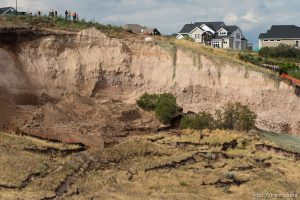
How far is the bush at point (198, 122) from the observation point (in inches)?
1063

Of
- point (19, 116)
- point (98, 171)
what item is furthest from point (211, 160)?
point (19, 116)

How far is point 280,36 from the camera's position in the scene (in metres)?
73.6

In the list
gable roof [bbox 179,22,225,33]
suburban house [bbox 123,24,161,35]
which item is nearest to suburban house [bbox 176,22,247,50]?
gable roof [bbox 179,22,225,33]

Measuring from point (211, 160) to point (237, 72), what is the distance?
1085cm

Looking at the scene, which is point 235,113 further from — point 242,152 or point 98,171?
point 98,171

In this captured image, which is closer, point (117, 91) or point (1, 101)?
point (1, 101)

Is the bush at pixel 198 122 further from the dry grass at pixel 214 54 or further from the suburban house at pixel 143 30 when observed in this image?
the suburban house at pixel 143 30

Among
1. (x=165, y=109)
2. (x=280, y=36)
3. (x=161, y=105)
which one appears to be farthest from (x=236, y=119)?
(x=280, y=36)

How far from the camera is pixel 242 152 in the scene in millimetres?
24453

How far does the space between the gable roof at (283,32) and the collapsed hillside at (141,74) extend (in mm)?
42041

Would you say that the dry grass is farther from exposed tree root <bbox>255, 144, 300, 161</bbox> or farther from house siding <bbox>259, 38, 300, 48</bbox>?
house siding <bbox>259, 38, 300, 48</bbox>

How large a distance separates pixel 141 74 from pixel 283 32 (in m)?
46.3

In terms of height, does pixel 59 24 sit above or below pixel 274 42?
above

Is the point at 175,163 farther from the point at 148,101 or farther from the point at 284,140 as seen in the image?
the point at 284,140
